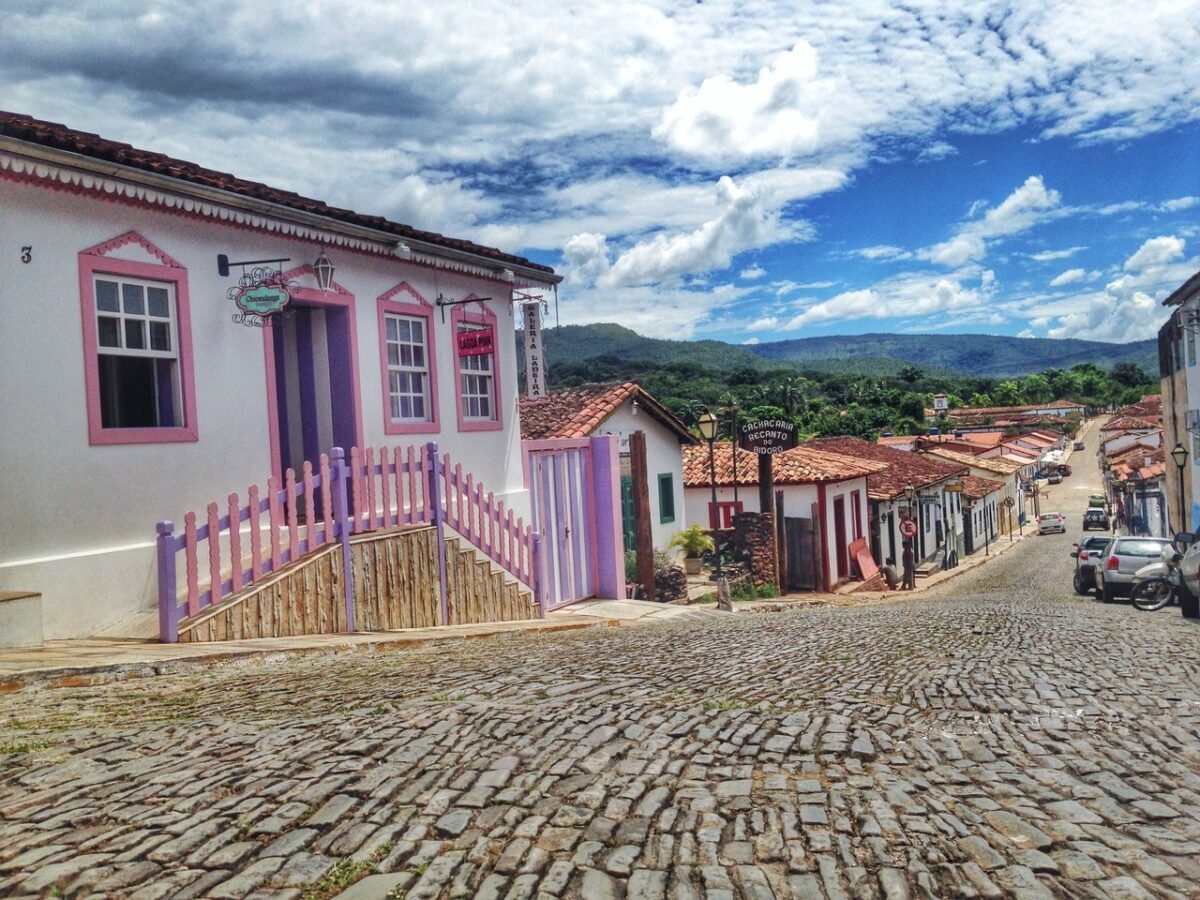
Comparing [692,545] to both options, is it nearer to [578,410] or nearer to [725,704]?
[578,410]

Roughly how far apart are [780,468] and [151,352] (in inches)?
865

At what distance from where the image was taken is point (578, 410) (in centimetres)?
2272

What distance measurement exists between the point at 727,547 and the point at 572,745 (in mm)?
Answer: 21198

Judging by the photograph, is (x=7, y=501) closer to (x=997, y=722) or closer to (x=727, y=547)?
(x=997, y=722)

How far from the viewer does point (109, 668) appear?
6.90 m

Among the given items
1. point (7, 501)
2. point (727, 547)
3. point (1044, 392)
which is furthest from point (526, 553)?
point (1044, 392)

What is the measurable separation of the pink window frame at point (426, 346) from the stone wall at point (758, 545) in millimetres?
13294

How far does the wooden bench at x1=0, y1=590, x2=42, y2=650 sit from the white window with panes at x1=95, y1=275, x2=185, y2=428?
167 cm

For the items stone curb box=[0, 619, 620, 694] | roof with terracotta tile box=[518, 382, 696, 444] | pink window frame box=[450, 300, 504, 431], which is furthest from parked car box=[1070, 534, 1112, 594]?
stone curb box=[0, 619, 620, 694]

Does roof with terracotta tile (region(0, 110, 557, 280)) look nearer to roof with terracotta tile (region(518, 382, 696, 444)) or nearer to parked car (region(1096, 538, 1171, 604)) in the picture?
roof with terracotta tile (region(518, 382, 696, 444))

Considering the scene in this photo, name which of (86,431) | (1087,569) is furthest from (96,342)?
(1087,569)

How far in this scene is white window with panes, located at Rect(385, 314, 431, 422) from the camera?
1271cm

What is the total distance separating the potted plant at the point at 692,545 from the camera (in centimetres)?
2530

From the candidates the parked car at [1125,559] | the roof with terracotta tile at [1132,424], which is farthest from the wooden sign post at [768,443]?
the roof with terracotta tile at [1132,424]
